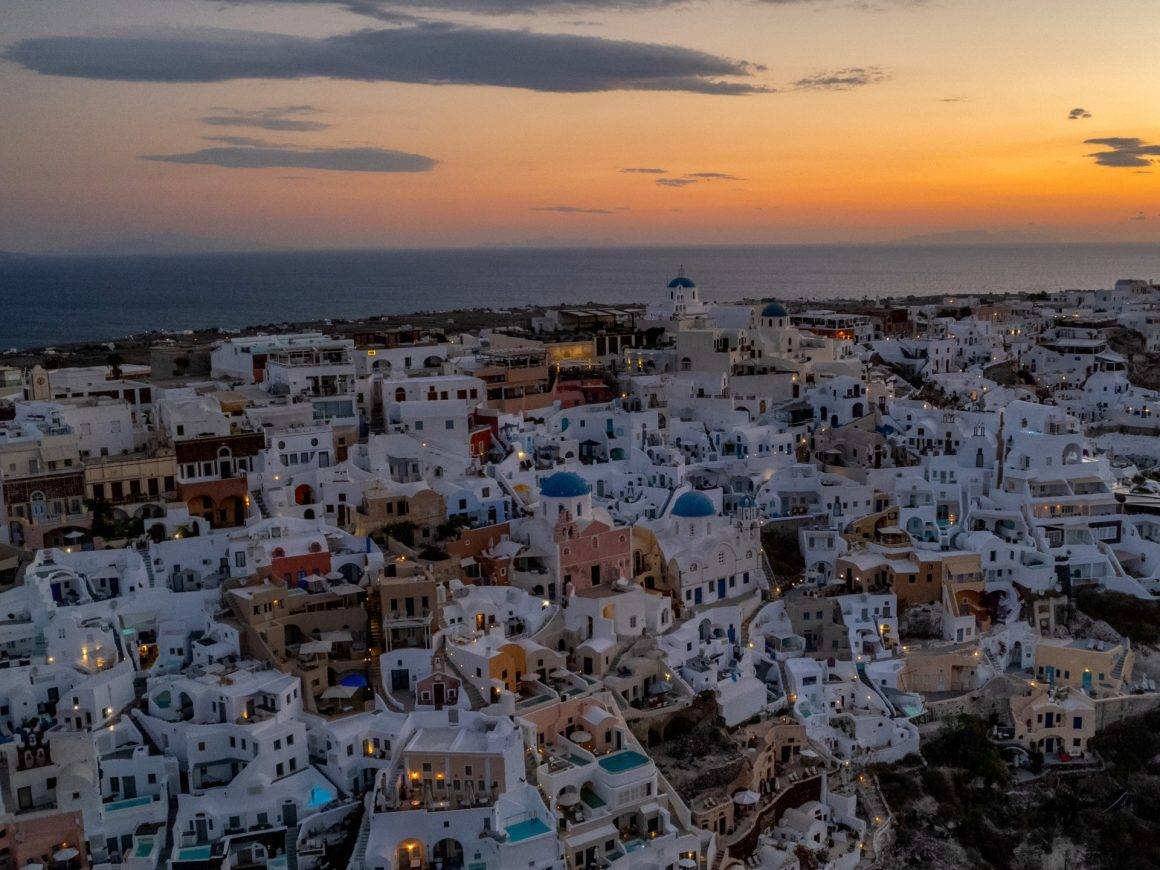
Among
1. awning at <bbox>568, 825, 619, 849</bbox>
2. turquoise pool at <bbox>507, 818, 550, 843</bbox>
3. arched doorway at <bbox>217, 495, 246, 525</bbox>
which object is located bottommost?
awning at <bbox>568, 825, 619, 849</bbox>

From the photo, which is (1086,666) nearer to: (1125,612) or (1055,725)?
(1055,725)

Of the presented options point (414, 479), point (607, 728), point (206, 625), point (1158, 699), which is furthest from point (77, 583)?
point (1158, 699)

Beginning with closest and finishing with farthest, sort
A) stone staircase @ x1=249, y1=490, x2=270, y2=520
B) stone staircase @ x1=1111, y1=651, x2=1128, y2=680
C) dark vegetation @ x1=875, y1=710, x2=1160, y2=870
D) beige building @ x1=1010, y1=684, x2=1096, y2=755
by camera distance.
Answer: dark vegetation @ x1=875, y1=710, x2=1160, y2=870
beige building @ x1=1010, y1=684, x2=1096, y2=755
stone staircase @ x1=1111, y1=651, x2=1128, y2=680
stone staircase @ x1=249, y1=490, x2=270, y2=520

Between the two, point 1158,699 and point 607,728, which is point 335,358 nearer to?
point 607,728

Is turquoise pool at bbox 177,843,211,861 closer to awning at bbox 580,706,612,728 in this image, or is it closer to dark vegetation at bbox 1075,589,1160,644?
awning at bbox 580,706,612,728

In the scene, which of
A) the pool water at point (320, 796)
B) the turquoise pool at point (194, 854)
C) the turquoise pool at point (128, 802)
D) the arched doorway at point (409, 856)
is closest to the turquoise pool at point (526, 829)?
the arched doorway at point (409, 856)

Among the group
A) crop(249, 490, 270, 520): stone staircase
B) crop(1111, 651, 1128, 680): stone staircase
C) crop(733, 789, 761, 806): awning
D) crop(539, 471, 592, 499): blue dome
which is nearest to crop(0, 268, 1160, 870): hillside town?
crop(1111, 651, 1128, 680): stone staircase

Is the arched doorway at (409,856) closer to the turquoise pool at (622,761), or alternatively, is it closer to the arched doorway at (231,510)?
the turquoise pool at (622,761)
